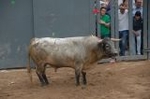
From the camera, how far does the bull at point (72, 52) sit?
993cm

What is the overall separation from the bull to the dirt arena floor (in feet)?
1.23

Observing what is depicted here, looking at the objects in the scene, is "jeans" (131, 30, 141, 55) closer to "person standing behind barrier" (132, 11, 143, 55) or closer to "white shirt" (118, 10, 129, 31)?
"person standing behind barrier" (132, 11, 143, 55)

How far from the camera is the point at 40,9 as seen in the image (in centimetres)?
1213

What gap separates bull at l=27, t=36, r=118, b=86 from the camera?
993 centimetres

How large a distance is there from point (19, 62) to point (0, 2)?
1610 mm

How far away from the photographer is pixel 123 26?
12891 millimetres

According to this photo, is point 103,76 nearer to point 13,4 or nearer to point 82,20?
point 82,20

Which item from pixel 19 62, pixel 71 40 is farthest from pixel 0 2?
pixel 71 40

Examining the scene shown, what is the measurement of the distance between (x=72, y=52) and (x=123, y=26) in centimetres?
329

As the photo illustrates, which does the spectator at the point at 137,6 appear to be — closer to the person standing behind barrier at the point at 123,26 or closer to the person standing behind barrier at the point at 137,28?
the person standing behind barrier at the point at 137,28

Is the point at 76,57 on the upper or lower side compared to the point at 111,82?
upper

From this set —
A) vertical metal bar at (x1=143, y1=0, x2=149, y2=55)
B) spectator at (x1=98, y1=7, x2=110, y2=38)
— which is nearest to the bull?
spectator at (x1=98, y1=7, x2=110, y2=38)

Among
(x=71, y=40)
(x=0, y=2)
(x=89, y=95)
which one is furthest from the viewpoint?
(x=0, y=2)

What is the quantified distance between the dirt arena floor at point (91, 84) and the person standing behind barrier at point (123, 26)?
65 cm
